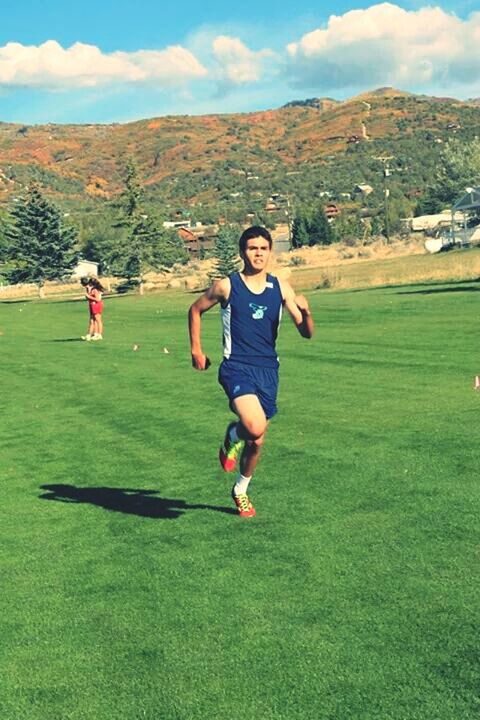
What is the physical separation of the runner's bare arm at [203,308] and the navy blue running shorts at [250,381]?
199 millimetres

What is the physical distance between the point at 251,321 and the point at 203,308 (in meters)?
0.44

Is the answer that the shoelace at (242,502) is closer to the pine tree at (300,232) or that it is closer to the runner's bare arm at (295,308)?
the runner's bare arm at (295,308)

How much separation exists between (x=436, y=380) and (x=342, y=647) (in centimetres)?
974

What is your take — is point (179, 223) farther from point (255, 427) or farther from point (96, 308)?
point (255, 427)

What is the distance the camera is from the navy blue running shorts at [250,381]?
6.73 m

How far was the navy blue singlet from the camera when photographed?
6.71m

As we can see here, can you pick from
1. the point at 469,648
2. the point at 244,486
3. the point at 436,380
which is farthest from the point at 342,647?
the point at 436,380

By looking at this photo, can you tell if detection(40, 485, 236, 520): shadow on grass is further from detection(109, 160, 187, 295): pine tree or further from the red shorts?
detection(109, 160, 187, 295): pine tree

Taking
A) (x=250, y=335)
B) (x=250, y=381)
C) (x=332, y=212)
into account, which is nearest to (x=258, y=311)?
(x=250, y=335)

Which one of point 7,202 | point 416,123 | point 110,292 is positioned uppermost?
point 416,123

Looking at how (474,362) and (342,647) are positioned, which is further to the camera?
(474,362)

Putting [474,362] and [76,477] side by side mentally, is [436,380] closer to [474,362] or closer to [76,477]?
[474,362]

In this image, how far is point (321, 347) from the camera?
20.2 metres

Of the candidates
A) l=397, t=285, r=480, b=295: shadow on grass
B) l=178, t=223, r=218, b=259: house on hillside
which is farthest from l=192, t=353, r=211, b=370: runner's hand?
l=178, t=223, r=218, b=259: house on hillside
